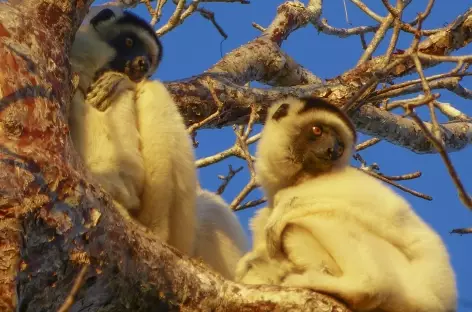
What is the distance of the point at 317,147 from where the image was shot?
535cm

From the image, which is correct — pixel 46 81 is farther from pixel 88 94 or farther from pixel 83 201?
pixel 88 94

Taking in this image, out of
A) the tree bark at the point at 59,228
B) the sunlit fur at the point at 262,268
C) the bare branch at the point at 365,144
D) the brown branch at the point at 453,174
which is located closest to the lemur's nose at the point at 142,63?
the tree bark at the point at 59,228

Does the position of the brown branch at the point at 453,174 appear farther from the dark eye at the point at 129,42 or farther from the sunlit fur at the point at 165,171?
the dark eye at the point at 129,42

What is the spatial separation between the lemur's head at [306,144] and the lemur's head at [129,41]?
109 centimetres

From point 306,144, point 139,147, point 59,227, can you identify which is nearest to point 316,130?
point 306,144

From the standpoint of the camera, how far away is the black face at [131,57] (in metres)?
5.45

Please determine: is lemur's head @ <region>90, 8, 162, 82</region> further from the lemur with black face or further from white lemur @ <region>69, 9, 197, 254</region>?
white lemur @ <region>69, 9, 197, 254</region>

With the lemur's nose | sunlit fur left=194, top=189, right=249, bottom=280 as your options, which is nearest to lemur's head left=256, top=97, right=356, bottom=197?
sunlit fur left=194, top=189, right=249, bottom=280

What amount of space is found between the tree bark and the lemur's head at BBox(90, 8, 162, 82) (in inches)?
47.1

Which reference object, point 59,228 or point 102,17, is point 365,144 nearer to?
point 102,17

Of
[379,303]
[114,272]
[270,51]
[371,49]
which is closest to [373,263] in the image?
[379,303]

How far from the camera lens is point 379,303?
4086 mm

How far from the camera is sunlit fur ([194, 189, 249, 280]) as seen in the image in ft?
17.8

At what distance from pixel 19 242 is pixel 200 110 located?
3541mm
